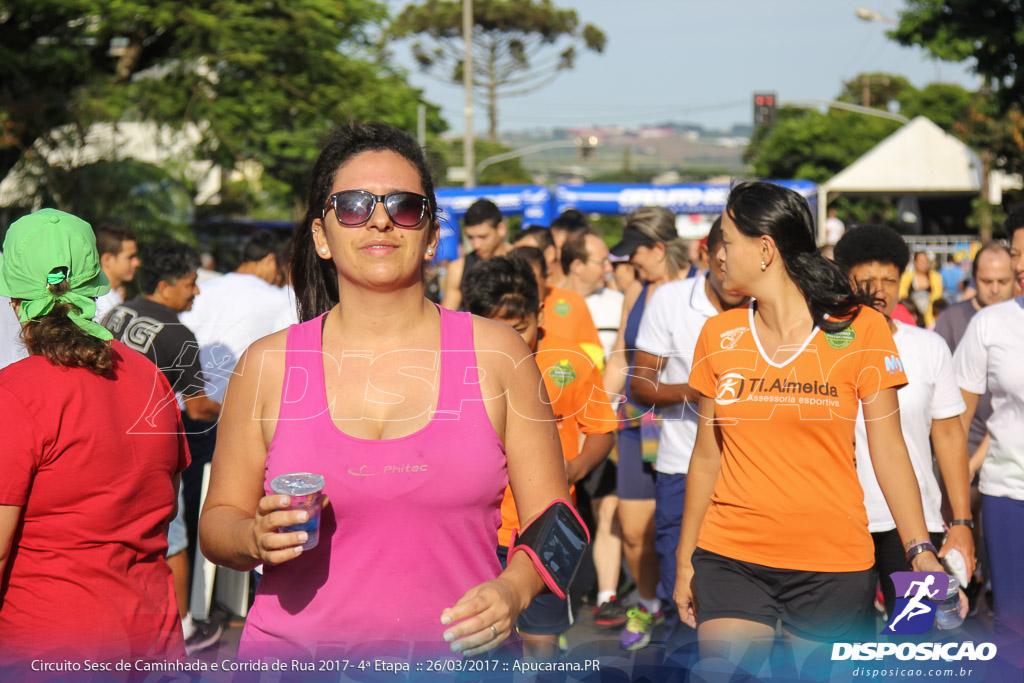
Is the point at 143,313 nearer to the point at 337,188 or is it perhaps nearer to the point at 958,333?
the point at 337,188

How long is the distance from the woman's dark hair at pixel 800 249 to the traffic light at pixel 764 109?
30.4 meters

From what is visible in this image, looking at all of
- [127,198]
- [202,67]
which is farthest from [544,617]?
[202,67]

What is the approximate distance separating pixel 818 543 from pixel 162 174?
18.1 m

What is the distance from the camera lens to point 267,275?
776cm

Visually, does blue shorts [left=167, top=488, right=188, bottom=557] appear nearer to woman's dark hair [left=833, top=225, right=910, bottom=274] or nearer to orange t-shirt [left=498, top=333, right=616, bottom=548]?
orange t-shirt [left=498, top=333, right=616, bottom=548]

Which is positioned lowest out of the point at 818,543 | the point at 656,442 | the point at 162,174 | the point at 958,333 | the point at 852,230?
the point at 162,174

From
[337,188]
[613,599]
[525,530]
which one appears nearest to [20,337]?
[337,188]

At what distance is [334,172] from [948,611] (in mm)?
2255

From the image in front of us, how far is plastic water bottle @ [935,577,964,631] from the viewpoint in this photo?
3.17m

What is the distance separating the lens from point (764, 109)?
32.8 meters

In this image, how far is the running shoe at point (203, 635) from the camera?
5.52 meters

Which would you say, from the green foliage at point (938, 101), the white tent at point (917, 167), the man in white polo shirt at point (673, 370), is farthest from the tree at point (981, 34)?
the green foliage at point (938, 101)

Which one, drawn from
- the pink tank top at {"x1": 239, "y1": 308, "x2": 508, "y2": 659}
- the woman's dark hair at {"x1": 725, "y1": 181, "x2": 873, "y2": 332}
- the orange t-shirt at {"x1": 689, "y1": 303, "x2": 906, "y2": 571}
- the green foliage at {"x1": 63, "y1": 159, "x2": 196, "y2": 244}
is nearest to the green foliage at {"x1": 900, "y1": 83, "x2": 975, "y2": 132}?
the green foliage at {"x1": 63, "y1": 159, "x2": 196, "y2": 244}

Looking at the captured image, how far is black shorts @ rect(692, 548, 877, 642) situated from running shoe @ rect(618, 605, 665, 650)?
2239mm
